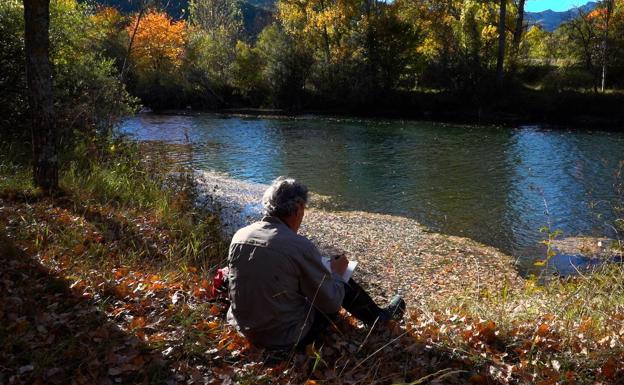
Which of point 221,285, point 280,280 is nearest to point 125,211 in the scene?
point 221,285

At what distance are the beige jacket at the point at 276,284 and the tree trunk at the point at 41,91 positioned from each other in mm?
4631

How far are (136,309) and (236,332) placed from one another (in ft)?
3.32

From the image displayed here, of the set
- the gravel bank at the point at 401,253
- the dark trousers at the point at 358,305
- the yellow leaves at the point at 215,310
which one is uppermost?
the dark trousers at the point at 358,305

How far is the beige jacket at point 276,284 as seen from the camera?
3666 millimetres

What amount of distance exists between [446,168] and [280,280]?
16861 millimetres

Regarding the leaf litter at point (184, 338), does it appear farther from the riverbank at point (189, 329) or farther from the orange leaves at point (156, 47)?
the orange leaves at point (156, 47)

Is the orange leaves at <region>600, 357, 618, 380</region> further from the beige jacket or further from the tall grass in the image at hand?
the tall grass

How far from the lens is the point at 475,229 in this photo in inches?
479

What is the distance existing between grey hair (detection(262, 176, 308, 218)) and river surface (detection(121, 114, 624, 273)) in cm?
493

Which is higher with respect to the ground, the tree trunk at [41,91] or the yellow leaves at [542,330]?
the tree trunk at [41,91]

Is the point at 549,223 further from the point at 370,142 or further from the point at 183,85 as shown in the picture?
the point at 183,85

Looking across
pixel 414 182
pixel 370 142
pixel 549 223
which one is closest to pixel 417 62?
pixel 370 142

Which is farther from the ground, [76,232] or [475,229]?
[76,232]

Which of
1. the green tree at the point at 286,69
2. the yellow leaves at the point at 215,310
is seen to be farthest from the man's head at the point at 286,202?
the green tree at the point at 286,69
